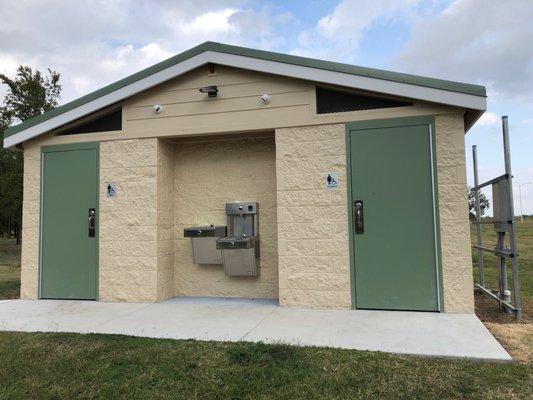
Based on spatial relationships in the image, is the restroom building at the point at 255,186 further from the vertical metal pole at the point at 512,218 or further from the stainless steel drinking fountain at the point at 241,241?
the vertical metal pole at the point at 512,218

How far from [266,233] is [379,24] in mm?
4970

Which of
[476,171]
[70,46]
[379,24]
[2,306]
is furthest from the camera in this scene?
[70,46]

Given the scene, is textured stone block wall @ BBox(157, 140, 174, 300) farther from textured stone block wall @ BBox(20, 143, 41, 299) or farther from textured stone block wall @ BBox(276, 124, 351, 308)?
textured stone block wall @ BBox(20, 143, 41, 299)

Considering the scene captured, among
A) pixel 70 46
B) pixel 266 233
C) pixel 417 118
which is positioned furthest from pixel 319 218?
pixel 70 46

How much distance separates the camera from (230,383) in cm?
344

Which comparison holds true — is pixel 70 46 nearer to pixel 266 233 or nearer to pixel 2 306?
pixel 2 306

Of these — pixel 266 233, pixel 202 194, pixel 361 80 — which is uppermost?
pixel 361 80

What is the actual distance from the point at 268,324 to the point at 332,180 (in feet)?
7.08

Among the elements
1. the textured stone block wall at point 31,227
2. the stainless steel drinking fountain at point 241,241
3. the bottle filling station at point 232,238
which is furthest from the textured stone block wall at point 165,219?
the textured stone block wall at point 31,227

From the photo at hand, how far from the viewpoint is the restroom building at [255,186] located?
571 centimetres

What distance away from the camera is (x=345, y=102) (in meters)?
6.11

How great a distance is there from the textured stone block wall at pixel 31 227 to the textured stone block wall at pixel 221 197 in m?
2.25

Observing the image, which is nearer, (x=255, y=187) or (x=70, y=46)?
(x=255, y=187)

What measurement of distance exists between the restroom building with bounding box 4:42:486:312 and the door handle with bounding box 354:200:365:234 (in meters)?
0.01
